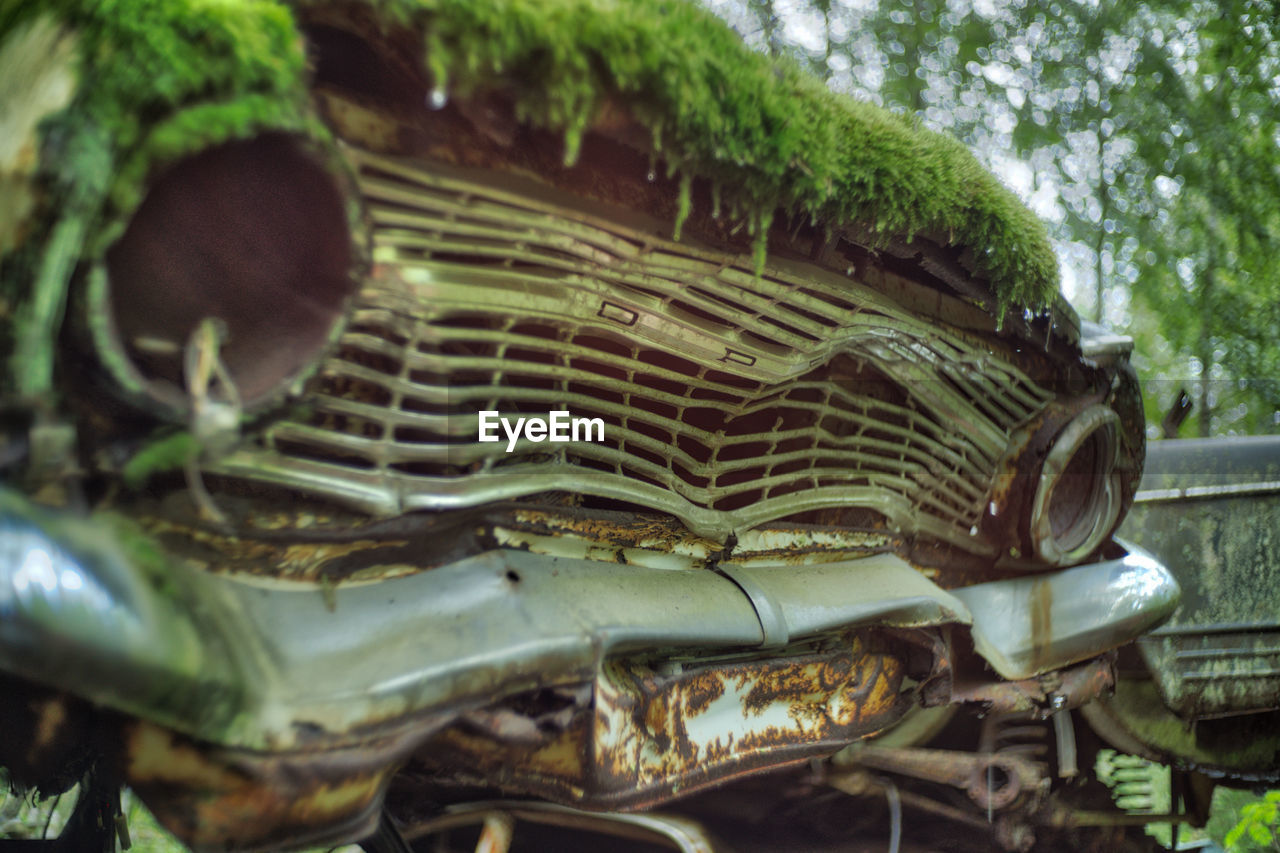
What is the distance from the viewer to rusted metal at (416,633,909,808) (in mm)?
1344

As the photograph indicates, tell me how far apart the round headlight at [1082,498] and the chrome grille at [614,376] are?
1.02 ft

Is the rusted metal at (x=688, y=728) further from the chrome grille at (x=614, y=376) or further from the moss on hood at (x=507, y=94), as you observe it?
the moss on hood at (x=507, y=94)

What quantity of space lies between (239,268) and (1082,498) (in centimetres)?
223

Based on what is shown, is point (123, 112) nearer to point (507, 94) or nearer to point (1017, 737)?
point (507, 94)

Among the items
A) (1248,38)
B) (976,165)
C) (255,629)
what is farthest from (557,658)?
(1248,38)

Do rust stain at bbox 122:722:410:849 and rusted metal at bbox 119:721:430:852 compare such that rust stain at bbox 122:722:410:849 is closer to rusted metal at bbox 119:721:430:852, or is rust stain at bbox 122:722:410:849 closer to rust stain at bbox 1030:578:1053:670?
rusted metal at bbox 119:721:430:852

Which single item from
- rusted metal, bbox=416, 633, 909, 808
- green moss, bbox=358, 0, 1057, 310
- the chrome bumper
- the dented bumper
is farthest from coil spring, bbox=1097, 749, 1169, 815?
green moss, bbox=358, 0, 1057, 310

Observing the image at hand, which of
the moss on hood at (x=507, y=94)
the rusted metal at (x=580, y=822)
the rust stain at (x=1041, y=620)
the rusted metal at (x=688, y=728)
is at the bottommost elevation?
the rusted metal at (x=580, y=822)

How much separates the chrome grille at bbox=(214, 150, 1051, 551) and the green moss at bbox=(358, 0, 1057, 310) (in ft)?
0.48

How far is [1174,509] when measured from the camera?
10.1 feet

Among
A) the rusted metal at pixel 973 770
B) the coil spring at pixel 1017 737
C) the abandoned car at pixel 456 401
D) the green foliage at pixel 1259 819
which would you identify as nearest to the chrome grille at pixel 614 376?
the abandoned car at pixel 456 401

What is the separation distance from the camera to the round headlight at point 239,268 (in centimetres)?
105

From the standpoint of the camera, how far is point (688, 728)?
155cm

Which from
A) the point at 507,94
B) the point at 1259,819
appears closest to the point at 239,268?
the point at 507,94
